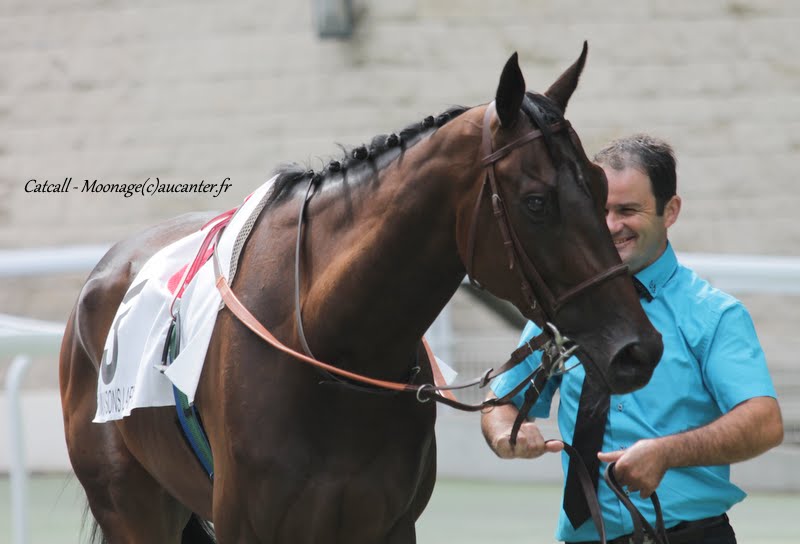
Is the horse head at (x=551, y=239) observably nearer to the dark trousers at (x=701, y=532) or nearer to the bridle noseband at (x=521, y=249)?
the bridle noseband at (x=521, y=249)

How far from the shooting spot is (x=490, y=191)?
7.64 ft

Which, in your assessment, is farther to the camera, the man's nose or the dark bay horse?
the man's nose

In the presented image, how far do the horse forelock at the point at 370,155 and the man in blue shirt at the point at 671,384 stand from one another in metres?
0.38

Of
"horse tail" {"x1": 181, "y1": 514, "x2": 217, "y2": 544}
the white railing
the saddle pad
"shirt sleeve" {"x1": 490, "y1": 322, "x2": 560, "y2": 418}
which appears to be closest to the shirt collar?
"shirt sleeve" {"x1": 490, "y1": 322, "x2": 560, "y2": 418}

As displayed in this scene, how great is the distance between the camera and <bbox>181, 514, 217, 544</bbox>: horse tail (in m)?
3.71

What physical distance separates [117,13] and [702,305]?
602cm

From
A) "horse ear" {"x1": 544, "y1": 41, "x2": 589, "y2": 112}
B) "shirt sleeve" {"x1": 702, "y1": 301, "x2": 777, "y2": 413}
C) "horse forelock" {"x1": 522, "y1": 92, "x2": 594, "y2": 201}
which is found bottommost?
"shirt sleeve" {"x1": 702, "y1": 301, "x2": 777, "y2": 413}

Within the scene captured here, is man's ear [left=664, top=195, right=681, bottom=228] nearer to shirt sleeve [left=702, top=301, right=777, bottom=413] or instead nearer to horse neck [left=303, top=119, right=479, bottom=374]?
shirt sleeve [left=702, top=301, right=777, bottom=413]

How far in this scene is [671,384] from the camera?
2502 millimetres

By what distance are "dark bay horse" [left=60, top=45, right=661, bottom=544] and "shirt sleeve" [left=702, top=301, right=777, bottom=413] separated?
1.04 ft

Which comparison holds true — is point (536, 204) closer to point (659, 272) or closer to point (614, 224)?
point (614, 224)

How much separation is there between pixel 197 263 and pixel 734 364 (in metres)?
1.38

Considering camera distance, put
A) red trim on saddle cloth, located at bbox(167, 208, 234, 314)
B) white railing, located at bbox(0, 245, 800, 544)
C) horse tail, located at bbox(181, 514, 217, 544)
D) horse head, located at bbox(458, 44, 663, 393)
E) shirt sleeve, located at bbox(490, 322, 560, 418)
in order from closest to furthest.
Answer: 1. horse head, located at bbox(458, 44, 663, 393)
2. shirt sleeve, located at bbox(490, 322, 560, 418)
3. red trim on saddle cloth, located at bbox(167, 208, 234, 314)
4. horse tail, located at bbox(181, 514, 217, 544)
5. white railing, located at bbox(0, 245, 800, 544)

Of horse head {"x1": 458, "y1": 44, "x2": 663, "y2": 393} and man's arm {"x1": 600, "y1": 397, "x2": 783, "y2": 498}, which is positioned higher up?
horse head {"x1": 458, "y1": 44, "x2": 663, "y2": 393}
